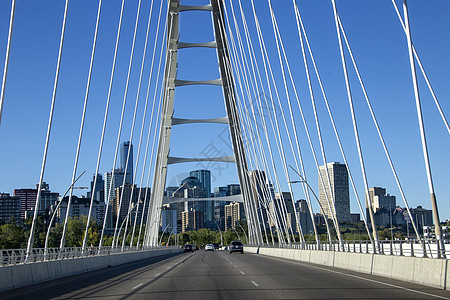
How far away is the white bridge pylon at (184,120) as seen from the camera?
51197mm

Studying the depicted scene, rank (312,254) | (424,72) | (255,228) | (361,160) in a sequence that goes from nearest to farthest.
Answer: (424,72)
(361,160)
(312,254)
(255,228)

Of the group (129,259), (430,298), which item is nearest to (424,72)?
(430,298)

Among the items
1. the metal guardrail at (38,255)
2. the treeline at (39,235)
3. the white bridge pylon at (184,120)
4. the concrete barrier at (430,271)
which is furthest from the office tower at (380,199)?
the concrete barrier at (430,271)

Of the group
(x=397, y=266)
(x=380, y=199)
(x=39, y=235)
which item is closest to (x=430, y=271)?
(x=397, y=266)

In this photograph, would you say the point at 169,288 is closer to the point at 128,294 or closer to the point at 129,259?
the point at 128,294

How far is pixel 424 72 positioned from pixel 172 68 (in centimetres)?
4289

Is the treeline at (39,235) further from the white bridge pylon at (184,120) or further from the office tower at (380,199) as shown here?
the office tower at (380,199)

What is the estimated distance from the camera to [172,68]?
61.2 m

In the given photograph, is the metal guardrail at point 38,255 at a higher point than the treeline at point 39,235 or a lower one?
higher

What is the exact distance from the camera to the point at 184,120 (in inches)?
2854

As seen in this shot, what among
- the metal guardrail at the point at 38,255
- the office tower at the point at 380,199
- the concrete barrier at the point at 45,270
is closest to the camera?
→ the concrete barrier at the point at 45,270

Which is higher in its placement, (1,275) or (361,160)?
(361,160)

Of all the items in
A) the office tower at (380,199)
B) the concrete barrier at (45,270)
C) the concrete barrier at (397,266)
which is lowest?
the concrete barrier at (45,270)

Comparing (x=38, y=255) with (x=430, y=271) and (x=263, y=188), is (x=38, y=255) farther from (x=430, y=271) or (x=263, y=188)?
(x=263, y=188)
